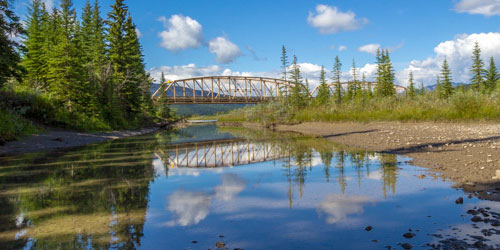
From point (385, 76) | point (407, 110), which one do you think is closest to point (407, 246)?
point (407, 110)

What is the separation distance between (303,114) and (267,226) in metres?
32.8

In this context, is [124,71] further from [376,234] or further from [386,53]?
[386,53]

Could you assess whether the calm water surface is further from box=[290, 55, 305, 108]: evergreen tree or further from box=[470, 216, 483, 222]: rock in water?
box=[290, 55, 305, 108]: evergreen tree

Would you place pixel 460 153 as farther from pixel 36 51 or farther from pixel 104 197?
pixel 36 51

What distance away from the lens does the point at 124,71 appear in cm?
3575

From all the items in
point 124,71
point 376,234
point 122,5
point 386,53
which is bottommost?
point 376,234

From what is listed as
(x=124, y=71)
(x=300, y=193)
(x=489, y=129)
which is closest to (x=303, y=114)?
(x=124, y=71)

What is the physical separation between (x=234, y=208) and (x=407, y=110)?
2073 cm

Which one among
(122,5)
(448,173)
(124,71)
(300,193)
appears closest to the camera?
(300,193)

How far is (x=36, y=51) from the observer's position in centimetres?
3219

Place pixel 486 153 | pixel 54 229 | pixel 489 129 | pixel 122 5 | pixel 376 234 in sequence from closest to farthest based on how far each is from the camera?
1. pixel 376 234
2. pixel 54 229
3. pixel 486 153
4. pixel 489 129
5. pixel 122 5

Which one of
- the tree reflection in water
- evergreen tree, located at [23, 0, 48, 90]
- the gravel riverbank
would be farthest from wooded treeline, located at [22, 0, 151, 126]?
the gravel riverbank

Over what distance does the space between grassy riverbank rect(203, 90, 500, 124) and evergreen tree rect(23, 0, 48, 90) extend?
77.3 ft

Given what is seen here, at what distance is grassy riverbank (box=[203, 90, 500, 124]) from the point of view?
18203 millimetres
